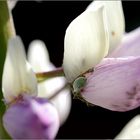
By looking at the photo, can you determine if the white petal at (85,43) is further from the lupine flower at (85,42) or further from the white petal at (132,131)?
the white petal at (132,131)

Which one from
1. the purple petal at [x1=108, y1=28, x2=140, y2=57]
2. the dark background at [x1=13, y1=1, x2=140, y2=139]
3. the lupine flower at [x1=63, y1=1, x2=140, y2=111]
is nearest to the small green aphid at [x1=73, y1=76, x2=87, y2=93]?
the lupine flower at [x1=63, y1=1, x2=140, y2=111]

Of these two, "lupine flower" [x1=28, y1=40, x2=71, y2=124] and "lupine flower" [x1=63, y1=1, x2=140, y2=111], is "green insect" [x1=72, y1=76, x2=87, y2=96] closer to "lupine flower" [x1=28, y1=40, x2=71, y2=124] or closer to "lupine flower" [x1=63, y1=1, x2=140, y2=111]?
"lupine flower" [x1=63, y1=1, x2=140, y2=111]

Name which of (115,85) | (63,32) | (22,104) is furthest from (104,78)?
(63,32)

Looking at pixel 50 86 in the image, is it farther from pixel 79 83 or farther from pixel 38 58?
pixel 79 83

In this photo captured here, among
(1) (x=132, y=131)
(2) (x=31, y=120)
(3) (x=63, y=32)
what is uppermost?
(2) (x=31, y=120)

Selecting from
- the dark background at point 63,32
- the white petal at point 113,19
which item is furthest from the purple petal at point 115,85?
the dark background at point 63,32

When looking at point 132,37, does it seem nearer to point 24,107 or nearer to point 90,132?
point 24,107
